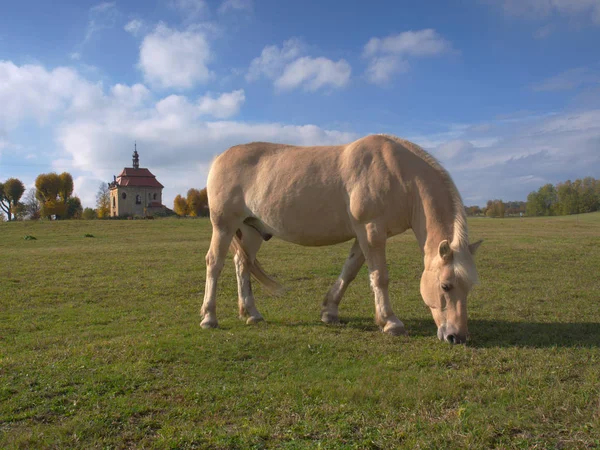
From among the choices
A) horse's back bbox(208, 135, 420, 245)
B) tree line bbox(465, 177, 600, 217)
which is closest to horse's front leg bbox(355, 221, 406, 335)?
horse's back bbox(208, 135, 420, 245)

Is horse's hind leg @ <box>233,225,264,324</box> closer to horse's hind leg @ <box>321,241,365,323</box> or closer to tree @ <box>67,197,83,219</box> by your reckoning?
horse's hind leg @ <box>321,241,365,323</box>

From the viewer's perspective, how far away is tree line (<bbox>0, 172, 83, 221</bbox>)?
73688 mm

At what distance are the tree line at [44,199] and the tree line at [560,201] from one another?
68.6 meters

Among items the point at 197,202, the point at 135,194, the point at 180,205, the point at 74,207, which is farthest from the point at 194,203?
the point at 74,207

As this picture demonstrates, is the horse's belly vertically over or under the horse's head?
over

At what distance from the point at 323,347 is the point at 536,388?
229 cm

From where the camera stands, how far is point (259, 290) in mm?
10211

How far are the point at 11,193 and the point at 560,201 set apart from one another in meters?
93.1

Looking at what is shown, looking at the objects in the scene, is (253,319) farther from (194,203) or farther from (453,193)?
(194,203)

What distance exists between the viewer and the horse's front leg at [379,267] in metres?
5.97

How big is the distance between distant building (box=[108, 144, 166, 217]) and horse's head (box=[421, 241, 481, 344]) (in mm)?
89576

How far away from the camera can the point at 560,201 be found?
77.2 m

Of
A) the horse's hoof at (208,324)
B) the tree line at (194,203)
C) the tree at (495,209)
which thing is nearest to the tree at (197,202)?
the tree line at (194,203)

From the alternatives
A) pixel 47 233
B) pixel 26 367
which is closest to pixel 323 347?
pixel 26 367
